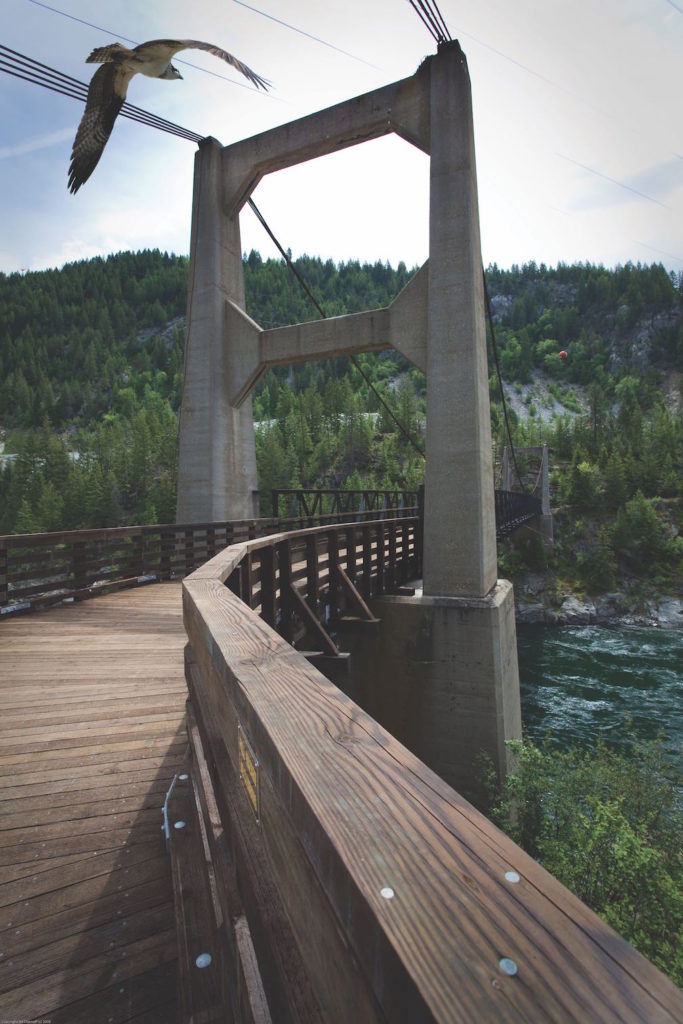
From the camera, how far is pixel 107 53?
28.9 ft

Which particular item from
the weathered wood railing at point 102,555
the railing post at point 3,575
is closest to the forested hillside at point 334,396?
the weathered wood railing at point 102,555

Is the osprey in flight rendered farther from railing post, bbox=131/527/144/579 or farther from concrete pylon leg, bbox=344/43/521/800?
railing post, bbox=131/527/144/579

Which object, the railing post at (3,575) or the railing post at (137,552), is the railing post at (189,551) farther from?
the railing post at (3,575)

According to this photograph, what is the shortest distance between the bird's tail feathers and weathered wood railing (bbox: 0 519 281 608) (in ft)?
24.4

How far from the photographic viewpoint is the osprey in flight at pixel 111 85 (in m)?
9.19

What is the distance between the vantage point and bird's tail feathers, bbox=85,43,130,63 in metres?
8.57

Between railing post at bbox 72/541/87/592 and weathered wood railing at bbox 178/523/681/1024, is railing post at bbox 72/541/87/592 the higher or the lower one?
the lower one

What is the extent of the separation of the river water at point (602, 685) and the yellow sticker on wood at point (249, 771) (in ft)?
49.2

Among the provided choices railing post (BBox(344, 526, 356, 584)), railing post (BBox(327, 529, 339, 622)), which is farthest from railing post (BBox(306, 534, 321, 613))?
railing post (BBox(344, 526, 356, 584))

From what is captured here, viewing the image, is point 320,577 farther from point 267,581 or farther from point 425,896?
point 425,896

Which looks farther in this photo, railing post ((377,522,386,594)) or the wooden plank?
railing post ((377,522,386,594))

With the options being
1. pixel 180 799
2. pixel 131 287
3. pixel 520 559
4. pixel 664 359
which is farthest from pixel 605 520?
pixel 131 287

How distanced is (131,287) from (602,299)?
131 meters

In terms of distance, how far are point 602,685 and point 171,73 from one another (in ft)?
79.5
